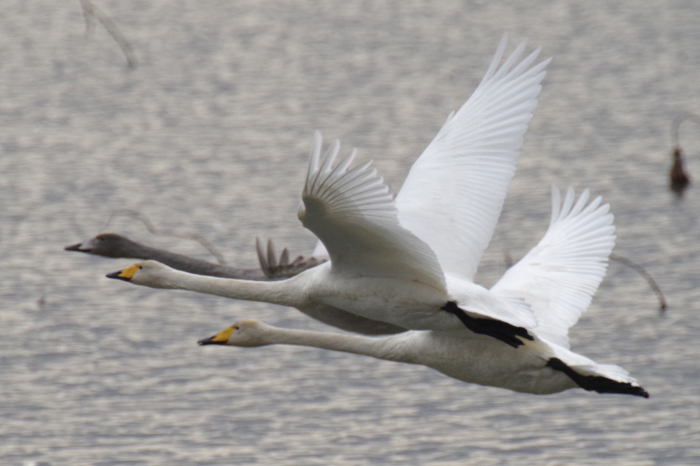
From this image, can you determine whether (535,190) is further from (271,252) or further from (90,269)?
(271,252)

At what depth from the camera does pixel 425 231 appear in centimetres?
942

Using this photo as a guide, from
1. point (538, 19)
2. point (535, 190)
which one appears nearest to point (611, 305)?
point (535, 190)

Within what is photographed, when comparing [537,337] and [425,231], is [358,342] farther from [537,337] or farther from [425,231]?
[537,337]

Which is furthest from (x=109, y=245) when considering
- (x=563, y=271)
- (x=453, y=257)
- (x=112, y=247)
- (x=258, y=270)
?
(x=563, y=271)

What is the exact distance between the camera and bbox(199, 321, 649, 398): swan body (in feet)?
28.0

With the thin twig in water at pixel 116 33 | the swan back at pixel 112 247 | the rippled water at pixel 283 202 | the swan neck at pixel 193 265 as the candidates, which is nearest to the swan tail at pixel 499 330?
the swan neck at pixel 193 265

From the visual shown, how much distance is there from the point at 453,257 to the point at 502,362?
0.85m

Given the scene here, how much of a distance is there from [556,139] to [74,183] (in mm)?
7181

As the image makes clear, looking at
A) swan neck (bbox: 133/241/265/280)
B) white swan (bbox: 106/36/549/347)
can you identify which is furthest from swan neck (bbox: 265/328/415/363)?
swan neck (bbox: 133/241/265/280)

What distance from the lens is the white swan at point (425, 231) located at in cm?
754

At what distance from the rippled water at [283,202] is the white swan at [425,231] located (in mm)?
3280

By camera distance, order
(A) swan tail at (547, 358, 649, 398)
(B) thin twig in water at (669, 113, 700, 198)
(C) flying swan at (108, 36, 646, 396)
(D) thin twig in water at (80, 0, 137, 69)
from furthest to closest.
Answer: (D) thin twig in water at (80, 0, 137, 69), (B) thin twig in water at (669, 113, 700, 198), (A) swan tail at (547, 358, 649, 398), (C) flying swan at (108, 36, 646, 396)

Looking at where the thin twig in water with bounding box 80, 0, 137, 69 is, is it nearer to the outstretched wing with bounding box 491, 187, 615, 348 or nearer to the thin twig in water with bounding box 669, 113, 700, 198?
the thin twig in water with bounding box 669, 113, 700, 198

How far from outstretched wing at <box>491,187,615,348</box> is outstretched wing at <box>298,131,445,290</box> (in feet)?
3.60
